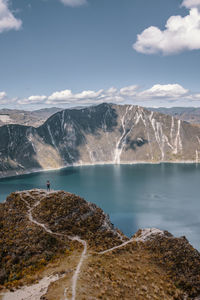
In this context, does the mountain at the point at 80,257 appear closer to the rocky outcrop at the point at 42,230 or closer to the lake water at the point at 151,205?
the rocky outcrop at the point at 42,230

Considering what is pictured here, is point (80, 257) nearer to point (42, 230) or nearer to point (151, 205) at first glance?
point (42, 230)

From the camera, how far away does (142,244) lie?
42625mm

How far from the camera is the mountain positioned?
2680cm

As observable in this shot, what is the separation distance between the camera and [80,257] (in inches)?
1369

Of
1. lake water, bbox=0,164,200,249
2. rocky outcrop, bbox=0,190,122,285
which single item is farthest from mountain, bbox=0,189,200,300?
lake water, bbox=0,164,200,249

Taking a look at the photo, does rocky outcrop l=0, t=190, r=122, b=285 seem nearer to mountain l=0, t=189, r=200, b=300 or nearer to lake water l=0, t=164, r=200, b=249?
mountain l=0, t=189, r=200, b=300

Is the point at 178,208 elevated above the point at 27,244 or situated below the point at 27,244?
below

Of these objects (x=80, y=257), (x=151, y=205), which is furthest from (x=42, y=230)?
(x=151, y=205)

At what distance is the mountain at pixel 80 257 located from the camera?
2680cm

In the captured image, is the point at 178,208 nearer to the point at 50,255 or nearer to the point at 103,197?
the point at 103,197

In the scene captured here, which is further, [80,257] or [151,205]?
[151,205]

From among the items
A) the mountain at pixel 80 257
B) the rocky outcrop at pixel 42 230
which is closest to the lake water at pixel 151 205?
the rocky outcrop at pixel 42 230

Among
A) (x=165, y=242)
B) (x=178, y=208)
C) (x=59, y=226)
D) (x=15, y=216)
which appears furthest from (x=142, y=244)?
(x=178, y=208)

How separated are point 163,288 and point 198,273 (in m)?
7.71
